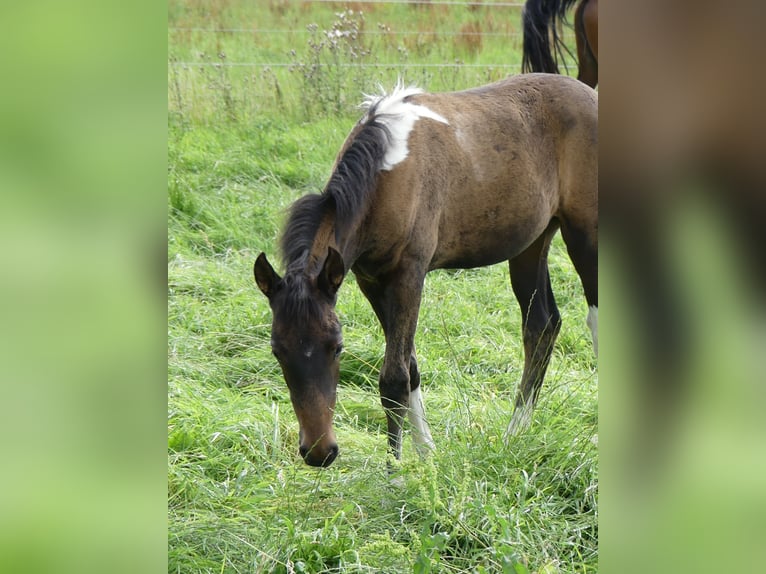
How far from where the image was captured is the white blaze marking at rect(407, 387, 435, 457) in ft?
9.70

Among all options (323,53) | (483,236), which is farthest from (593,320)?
(323,53)

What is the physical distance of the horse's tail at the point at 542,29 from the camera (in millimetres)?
5277

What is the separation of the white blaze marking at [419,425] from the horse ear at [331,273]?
2.01 feet

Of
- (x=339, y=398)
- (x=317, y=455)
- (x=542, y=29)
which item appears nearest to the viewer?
(x=317, y=455)

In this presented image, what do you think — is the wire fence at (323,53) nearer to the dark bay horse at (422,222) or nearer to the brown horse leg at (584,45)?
the brown horse leg at (584,45)

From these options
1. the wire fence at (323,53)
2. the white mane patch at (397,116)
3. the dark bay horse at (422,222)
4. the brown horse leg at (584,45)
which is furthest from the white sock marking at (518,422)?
the wire fence at (323,53)

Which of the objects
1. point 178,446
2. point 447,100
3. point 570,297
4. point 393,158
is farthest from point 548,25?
point 178,446

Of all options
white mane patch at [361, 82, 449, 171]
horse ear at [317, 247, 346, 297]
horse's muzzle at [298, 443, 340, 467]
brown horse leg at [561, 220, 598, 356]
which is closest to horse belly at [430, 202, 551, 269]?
brown horse leg at [561, 220, 598, 356]

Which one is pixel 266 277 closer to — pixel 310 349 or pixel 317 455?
Answer: pixel 310 349

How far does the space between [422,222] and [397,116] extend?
0.45 metres

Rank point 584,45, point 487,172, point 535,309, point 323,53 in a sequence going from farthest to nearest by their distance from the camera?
point 323,53 → point 584,45 → point 535,309 → point 487,172

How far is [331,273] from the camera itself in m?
2.72
